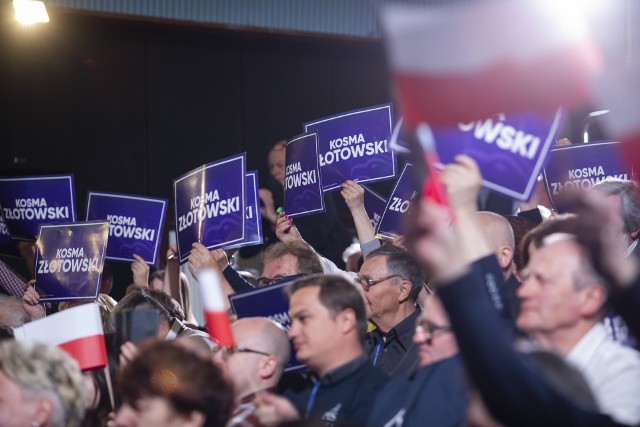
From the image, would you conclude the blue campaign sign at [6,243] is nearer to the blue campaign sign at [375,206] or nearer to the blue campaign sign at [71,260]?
the blue campaign sign at [71,260]

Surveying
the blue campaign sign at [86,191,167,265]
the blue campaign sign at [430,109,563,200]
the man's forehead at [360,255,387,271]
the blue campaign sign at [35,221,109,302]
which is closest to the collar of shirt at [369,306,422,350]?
the man's forehead at [360,255,387,271]

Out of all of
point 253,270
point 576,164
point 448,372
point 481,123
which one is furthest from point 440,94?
point 253,270

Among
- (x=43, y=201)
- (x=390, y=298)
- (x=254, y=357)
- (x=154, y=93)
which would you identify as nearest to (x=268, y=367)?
(x=254, y=357)

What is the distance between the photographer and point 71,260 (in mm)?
6445

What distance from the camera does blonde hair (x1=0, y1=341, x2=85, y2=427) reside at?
363cm

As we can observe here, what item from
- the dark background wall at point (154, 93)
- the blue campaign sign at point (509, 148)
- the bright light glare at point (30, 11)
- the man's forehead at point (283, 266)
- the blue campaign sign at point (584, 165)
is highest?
the bright light glare at point (30, 11)

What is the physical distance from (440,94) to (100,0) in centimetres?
741

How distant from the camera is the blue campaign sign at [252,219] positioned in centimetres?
577

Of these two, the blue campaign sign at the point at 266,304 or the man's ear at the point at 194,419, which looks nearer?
the man's ear at the point at 194,419

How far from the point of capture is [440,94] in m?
2.91

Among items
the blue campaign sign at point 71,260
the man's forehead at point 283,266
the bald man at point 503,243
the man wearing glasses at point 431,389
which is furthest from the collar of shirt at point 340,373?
the blue campaign sign at point 71,260

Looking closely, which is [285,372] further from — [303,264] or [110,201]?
[110,201]

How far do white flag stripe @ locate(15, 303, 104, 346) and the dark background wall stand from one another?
480cm

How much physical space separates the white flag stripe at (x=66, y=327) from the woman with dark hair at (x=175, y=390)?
3.53 feet
